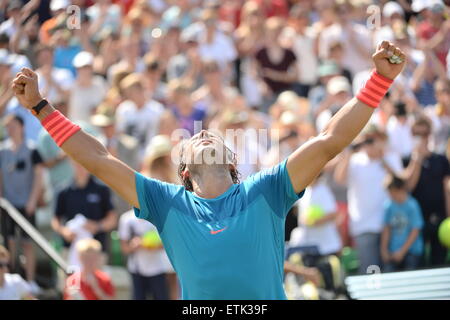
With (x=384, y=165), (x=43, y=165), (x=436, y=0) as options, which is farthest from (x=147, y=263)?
(x=436, y=0)

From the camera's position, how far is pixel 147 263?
8898mm

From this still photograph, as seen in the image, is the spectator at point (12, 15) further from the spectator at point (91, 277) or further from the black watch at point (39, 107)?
the black watch at point (39, 107)

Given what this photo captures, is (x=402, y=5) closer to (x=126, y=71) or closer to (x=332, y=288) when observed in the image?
(x=126, y=71)

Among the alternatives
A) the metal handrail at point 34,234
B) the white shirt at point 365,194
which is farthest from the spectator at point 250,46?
the metal handrail at point 34,234

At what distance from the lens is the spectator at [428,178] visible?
9867 mm

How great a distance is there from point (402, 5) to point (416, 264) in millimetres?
3241

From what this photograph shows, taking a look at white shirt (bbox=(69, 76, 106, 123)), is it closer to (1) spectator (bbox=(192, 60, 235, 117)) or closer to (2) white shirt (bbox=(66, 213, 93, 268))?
(1) spectator (bbox=(192, 60, 235, 117))

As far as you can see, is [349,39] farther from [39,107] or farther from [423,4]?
[39,107]

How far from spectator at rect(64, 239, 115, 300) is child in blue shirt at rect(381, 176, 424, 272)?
2.65 m

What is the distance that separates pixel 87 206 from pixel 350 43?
13.3 ft

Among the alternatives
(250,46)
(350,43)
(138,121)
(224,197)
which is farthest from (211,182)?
(250,46)

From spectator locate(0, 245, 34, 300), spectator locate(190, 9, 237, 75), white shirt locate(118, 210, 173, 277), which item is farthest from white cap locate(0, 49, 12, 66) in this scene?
spectator locate(190, 9, 237, 75)

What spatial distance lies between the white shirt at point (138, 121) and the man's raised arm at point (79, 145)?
19.2ft
